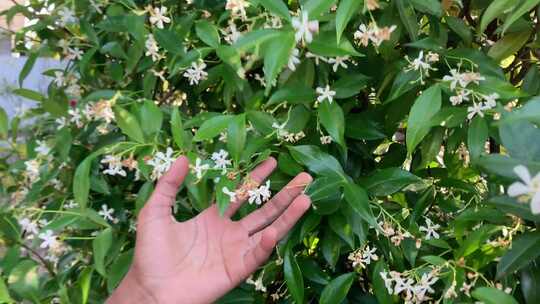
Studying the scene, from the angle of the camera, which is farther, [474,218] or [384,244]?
[384,244]

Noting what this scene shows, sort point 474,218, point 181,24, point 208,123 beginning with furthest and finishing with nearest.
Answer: point 181,24
point 208,123
point 474,218

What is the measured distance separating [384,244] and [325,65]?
10.1 inches

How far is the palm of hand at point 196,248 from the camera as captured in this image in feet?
2.60

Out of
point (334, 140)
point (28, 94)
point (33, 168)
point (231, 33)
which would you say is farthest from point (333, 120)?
point (28, 94)

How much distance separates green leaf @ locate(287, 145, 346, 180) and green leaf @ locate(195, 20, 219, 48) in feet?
0.68

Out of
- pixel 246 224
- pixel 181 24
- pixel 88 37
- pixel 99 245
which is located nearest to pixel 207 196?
pixel 246 224

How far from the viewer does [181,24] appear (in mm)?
920

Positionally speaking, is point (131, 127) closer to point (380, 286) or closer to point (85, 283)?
point (85, 283)

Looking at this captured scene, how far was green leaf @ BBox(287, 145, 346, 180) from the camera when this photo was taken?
717 millimetres

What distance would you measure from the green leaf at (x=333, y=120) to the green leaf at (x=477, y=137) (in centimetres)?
15

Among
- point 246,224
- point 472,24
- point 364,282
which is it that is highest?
point 472,24

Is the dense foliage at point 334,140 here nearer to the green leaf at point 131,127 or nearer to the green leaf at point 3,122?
the green leaf at point 131,127

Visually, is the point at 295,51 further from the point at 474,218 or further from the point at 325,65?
the point at 474,218

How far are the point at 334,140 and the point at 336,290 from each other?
0.67 feet
